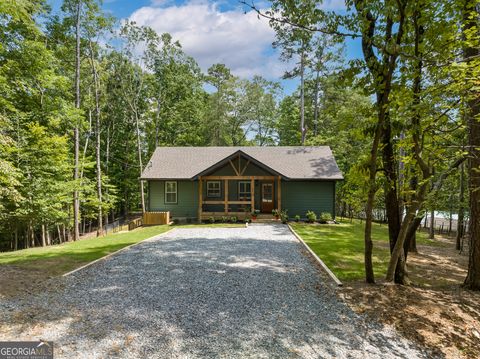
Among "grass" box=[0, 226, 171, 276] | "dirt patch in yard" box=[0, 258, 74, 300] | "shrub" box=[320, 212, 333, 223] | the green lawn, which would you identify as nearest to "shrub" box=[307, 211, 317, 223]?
"shrub" box=[320, 212, 333, 223]

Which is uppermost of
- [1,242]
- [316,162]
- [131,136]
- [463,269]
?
[131,136]

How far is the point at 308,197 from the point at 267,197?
9.58 feet

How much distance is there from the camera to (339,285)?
6297 millimetres

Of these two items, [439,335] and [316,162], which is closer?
[439,335]

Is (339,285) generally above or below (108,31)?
below

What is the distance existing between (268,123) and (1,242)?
2987 cm

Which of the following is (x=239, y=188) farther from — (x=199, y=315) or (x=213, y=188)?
(x=199, y=315)

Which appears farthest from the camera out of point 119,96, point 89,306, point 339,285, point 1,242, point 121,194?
point 121,194

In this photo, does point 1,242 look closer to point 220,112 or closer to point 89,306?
point 89,306

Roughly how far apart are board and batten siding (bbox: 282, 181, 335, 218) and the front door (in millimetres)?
993

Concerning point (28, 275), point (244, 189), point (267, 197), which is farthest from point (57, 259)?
point (267, 197)

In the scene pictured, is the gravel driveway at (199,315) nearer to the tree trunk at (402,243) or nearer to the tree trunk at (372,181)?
the tree trunk at (372,181)

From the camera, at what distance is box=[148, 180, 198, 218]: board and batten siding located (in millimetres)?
19609

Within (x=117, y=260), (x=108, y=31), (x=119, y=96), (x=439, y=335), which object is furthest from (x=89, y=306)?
(x=119, y=96)
